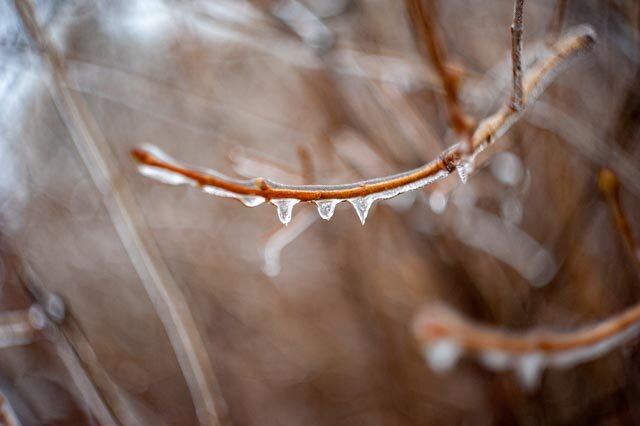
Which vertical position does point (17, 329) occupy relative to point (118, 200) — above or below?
below

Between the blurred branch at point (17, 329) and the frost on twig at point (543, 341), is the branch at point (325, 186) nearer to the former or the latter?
the frost on twig at point (543, 341)

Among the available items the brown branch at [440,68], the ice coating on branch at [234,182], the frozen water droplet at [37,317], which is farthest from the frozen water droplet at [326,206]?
Result: the frozen water droplet at [37,317]

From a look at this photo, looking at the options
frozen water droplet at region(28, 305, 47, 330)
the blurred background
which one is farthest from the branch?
frozen water droplet at region(28, 305, 47, 330)

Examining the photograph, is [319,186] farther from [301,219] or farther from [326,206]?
[301,219]

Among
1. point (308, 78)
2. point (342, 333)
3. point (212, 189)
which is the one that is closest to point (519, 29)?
point (212, 189)

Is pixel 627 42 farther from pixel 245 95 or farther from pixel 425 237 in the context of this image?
pixel 245 95

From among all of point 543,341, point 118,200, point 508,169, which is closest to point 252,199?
point 118,200

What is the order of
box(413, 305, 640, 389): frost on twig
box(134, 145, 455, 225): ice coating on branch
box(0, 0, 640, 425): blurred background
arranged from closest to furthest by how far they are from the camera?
box(134, 145, 455, 225): ice coating on branch
box(413, 305, 640, 389): frost on twig
box(0, 0, 640, 425): blurred background

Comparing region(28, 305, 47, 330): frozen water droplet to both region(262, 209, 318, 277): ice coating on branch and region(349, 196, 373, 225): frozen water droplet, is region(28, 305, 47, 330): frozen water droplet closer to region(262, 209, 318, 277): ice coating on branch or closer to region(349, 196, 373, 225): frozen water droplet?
region(262, 209, 318, 277): ice coating on branch
